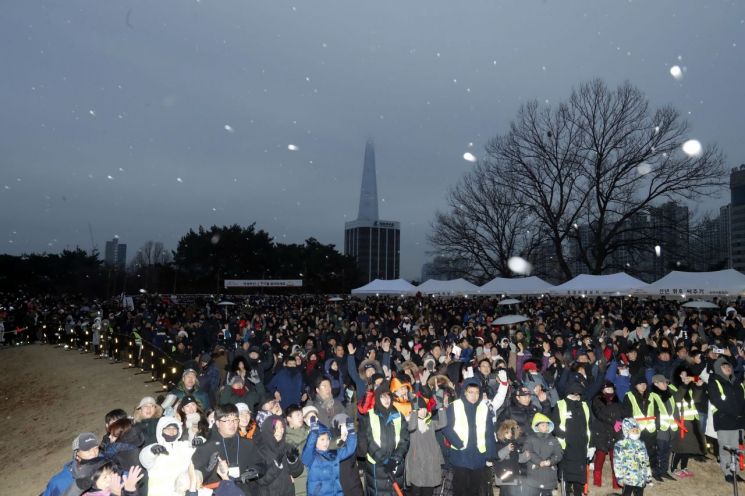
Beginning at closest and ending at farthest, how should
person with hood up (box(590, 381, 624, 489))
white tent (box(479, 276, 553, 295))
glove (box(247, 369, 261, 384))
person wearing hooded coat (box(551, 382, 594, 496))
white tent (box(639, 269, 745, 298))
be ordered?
person wearing hooded coat (box(551, 382, 594, 496)) → person with hood up (box(590, 381, 624, 489)) → glove (box(247, 369, 261, 384)) → white tent (box(639, 269, 745, 298)) → white tent (box(479, 276, 553, 295))

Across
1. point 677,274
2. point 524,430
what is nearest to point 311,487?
point 524,430

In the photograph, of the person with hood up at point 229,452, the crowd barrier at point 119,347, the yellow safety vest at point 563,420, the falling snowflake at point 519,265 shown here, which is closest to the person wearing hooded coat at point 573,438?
the yellow safety vest at point 563,420

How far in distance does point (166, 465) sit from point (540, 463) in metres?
3.53

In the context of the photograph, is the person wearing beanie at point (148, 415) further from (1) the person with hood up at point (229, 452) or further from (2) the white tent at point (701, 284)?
(2) the white tent at point (701, 284)

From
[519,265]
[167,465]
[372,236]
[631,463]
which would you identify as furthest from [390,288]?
[372,236]

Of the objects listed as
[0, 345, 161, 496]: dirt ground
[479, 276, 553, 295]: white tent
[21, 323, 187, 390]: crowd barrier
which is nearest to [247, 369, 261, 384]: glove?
[21, 323, 187, 390]: crowd barrier

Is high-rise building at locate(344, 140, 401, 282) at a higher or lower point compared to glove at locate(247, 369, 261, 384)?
higher

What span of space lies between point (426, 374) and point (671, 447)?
3717mm

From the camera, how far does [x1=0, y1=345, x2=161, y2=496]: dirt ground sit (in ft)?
31.8

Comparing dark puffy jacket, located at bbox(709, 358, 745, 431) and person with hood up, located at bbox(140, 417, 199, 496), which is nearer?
person with hood up, located at bbox(140, 417, 199, 496)

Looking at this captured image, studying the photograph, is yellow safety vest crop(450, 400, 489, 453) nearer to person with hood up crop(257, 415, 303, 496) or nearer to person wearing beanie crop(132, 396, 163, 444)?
person with hood up crop(257, 415, 303, 496)

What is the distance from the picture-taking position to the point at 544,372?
29.6 feet

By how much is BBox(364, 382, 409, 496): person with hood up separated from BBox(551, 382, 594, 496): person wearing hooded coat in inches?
85.3

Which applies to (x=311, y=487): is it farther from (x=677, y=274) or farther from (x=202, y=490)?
(x=677, y=274)
